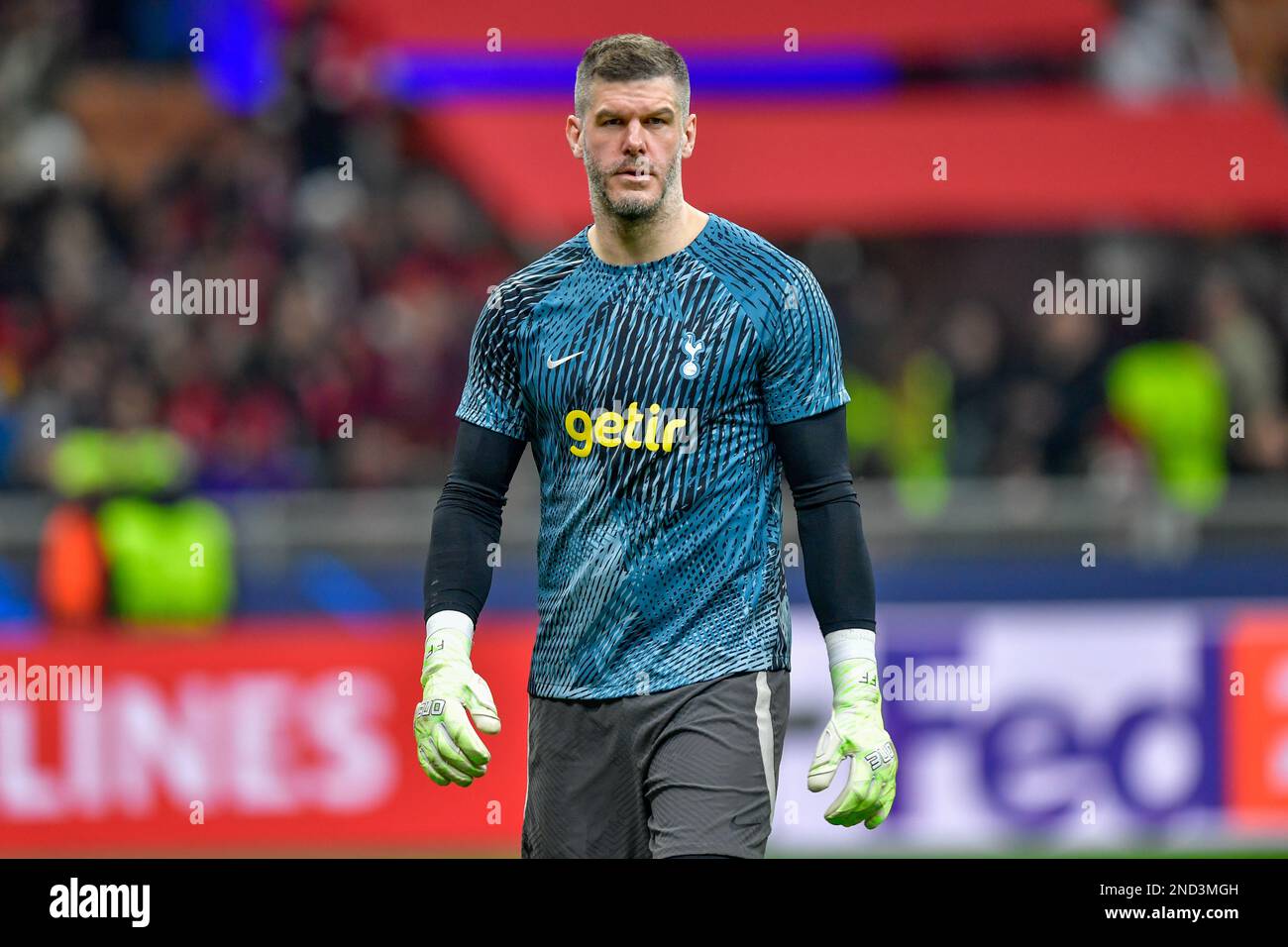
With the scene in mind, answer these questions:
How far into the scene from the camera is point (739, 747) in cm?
445

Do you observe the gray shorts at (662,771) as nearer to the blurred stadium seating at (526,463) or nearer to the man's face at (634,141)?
the man's face at (634,141)

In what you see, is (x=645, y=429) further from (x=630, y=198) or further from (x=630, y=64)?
(x=630, y=64)

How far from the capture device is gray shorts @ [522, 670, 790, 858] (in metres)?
4.39

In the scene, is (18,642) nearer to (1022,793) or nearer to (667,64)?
(1022,793)

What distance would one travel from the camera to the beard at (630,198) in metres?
4.55

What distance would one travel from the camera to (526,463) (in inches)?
456

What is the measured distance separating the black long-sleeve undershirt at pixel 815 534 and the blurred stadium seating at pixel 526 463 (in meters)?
4.15

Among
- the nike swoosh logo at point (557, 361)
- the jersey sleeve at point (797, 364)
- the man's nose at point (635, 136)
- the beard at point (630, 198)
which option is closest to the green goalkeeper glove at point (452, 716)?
the nike swoosh logo at point (557, 361)

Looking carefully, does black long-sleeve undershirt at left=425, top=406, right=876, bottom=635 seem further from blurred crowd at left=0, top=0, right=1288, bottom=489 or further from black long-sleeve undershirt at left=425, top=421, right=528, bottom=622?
blurred crowd at left=0, top=0, right=1288, bottom=489

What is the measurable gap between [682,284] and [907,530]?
6330 millimetres

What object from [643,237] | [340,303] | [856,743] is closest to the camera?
[856,743]

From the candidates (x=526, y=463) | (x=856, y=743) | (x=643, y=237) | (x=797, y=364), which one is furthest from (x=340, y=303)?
(x=856, y=743)

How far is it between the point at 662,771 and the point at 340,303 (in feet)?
30.4

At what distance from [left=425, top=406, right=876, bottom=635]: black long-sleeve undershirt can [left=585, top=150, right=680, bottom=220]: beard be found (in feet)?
1.84
